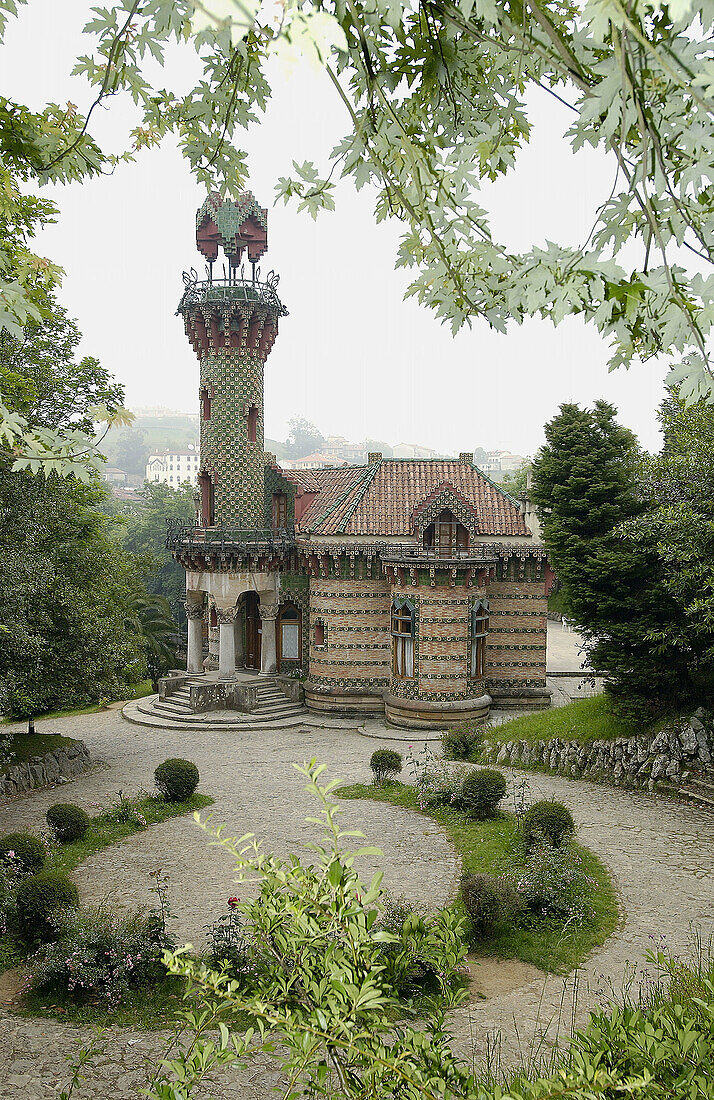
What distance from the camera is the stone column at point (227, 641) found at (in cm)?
2598

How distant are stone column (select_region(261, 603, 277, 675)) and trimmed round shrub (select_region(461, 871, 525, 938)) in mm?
16874

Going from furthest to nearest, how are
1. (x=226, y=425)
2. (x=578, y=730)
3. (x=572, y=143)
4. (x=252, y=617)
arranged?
1. (x=252, y=617)
2. (x=226, y=425)
3. (x=578, y=730)
4. (x=572, y=143)

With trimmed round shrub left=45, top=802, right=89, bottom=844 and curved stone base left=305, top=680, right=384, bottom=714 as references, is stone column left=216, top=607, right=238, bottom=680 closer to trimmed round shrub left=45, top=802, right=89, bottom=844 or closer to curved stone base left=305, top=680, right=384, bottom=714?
curved stone base left=305, top=680, right=384, bottom=714

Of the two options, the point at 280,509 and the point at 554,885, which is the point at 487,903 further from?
the point at 280,509

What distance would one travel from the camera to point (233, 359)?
26.8 m

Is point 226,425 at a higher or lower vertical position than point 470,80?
higher

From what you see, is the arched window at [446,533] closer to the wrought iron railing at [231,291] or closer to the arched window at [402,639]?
the arched window at [402,639]

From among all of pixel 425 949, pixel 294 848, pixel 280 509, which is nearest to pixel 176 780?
pixel 294 848

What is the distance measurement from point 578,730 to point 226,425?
1547cm

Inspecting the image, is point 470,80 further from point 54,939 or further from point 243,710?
point 243,710

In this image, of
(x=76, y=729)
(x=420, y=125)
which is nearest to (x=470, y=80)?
(x=420, y=125)

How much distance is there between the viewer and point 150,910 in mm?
10820

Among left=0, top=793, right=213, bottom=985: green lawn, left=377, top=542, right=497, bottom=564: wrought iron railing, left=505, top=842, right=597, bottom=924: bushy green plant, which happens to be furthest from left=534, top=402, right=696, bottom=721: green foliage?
left=0, top=793, right=213, bottom=985: green lawn

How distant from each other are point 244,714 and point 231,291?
14356mm
